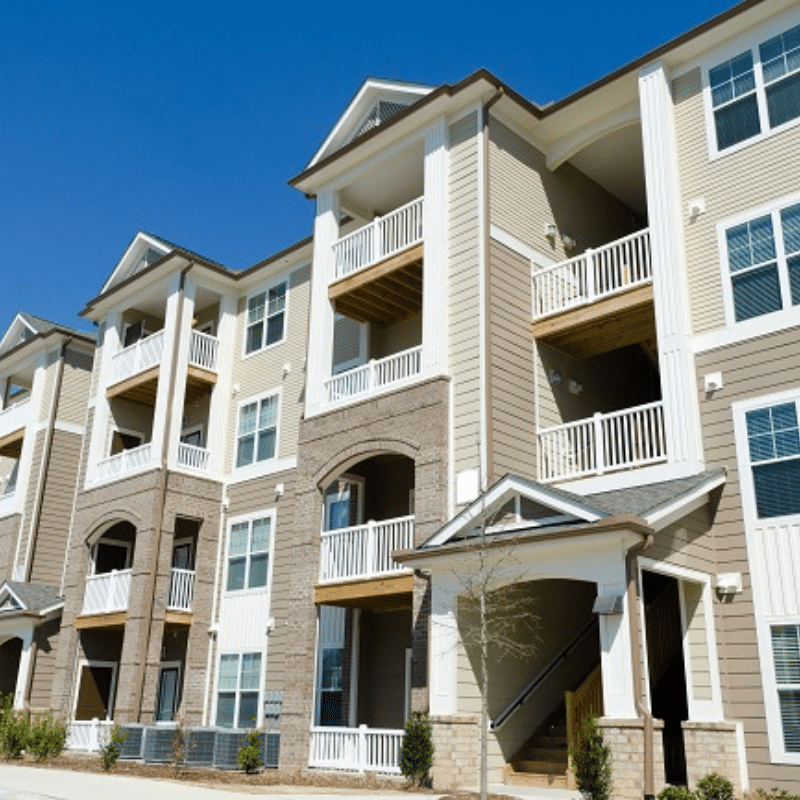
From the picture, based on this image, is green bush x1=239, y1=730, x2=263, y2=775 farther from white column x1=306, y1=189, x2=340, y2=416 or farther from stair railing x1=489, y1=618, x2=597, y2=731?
white column x1=306, y1=189, x2=340, y2=416

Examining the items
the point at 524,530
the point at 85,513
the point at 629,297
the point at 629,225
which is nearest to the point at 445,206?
the point at 629,297

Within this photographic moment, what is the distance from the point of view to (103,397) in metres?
28.3

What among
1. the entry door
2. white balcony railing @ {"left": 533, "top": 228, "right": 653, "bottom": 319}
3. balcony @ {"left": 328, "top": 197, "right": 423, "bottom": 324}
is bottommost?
the entry door

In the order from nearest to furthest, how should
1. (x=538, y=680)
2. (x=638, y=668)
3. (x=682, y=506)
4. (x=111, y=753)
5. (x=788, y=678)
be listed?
(x=638, y=668), (x=788, y=678), (x=682, y=506), (x=538, y=680), (x=111, y=753)

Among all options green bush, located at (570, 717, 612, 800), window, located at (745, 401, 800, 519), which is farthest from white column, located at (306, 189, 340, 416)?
green bush, located at (570, 717, 612, 800)

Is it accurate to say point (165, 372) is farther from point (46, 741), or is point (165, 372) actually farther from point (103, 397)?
point (46, 741)

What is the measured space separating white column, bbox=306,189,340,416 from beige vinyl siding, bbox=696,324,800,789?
838 centimetres

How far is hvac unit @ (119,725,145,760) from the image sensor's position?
21.5 metres

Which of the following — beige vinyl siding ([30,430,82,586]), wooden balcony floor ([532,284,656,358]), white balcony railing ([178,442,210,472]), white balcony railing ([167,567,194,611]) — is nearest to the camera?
wooden balcony floor ([532,284,656,358])

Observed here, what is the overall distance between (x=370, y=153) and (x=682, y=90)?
23.1ft

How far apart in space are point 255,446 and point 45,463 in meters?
9.25

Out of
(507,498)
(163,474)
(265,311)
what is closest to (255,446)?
(163,474)

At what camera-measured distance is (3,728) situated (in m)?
21.9

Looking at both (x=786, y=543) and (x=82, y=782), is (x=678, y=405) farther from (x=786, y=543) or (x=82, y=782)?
(x=82, y=782)
